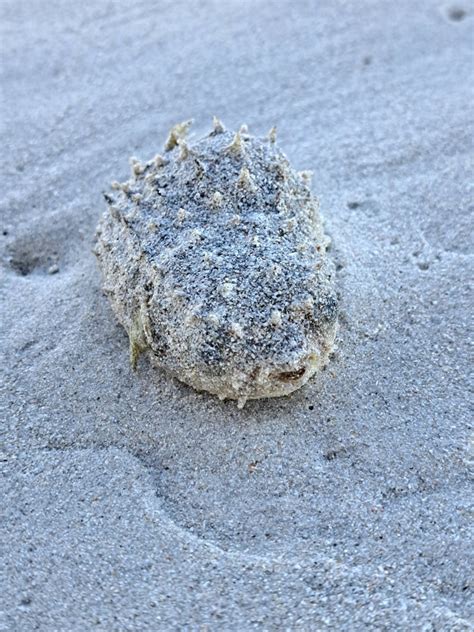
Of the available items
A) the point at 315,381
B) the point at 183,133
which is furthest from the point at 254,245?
the point at 183,133

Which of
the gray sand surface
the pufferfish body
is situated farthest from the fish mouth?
the gray sand surface

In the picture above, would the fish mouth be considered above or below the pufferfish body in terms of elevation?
below

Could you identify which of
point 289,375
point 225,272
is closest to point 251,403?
point 289,375

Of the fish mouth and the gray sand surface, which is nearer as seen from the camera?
the gray sand surface

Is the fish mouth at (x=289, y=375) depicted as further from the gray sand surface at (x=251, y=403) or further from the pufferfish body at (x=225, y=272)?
the gray sand surface at (x=251, y=403)

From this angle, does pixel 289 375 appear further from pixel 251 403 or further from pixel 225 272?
pixel 225 272

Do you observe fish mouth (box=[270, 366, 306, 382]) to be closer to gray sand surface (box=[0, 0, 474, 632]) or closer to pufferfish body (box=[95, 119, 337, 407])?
pufferfish body (box=[95, 119, 337, 407])
